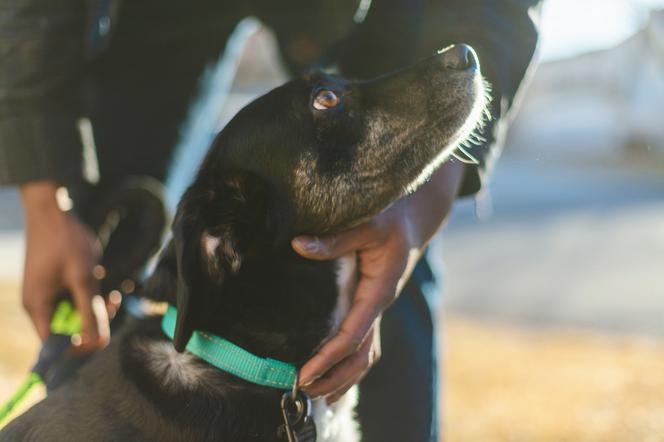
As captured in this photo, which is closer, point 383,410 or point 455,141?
point 455,141

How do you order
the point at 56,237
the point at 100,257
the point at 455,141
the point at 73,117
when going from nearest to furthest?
the point at 455,141, the point at 56,237, the point at 73,117, the point at 100,257

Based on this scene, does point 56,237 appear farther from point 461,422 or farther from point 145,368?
point 461,422

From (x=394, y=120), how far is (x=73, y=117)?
3.51 ft

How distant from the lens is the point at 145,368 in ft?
6.54

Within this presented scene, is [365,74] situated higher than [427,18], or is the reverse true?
[427,18]

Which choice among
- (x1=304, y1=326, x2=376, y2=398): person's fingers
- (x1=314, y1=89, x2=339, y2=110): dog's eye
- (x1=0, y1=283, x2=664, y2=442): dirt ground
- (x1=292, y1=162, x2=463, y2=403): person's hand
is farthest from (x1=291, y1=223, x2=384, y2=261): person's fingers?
(x1=0, y1=283, x2=664, y2=442): dirt ground

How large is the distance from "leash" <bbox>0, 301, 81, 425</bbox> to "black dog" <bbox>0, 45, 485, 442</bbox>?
13cm

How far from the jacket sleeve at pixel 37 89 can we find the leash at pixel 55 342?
408 mm

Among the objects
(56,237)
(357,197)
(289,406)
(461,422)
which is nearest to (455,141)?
(357,197)

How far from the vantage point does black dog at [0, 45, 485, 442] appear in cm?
194

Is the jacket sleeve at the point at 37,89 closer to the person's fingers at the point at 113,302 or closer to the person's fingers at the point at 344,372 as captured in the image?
the person's fingers at the point at 113,302

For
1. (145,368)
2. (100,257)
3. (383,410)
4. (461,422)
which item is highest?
(145,368)

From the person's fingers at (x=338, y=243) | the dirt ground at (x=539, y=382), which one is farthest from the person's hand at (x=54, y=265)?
the dirt ground at (x=539, y=382)

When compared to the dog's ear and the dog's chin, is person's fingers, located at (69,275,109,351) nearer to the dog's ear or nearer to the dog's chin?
the dog's ear
